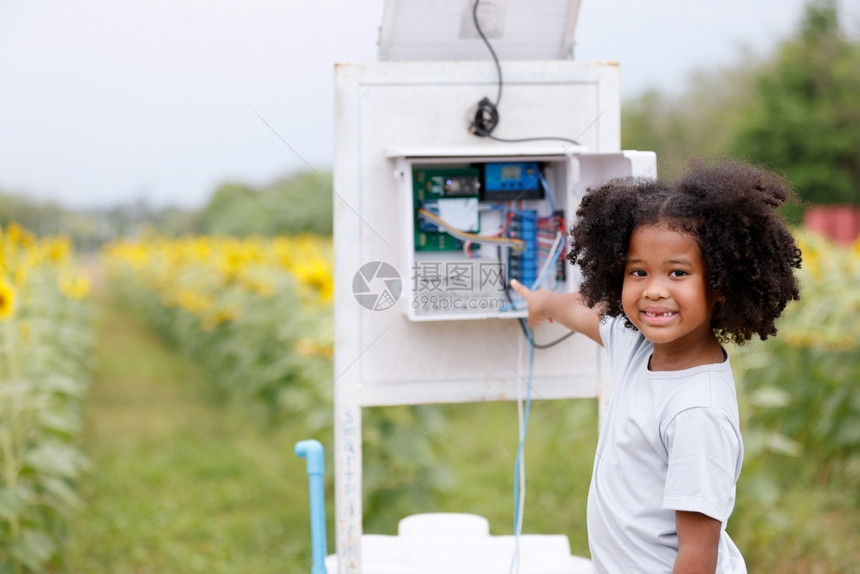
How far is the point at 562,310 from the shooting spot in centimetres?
220

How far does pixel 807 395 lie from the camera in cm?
461

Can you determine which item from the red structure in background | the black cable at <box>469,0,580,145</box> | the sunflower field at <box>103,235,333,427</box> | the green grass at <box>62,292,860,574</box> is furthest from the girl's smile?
the red structure in background

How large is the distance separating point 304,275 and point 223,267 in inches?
114

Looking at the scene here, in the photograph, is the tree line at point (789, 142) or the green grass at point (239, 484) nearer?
the green grass at point (239, 484)

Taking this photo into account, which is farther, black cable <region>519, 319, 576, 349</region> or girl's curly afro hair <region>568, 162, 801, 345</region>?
black cable <region>519, 319, 576, 349</region>

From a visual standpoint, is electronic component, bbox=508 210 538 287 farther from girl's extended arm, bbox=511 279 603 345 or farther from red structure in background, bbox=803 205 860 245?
red structure in background, bbox=803 205 860 245

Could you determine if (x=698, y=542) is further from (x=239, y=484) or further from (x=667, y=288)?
(x=239, y=484)

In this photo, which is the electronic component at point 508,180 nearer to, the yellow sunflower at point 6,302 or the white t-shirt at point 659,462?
the white t-shirt at point 659,462

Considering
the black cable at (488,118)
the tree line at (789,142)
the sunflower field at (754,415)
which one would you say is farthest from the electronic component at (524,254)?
the tree line at (789,142)

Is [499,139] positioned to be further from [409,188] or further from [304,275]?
[304,275]

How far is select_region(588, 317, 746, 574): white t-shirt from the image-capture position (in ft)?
5.30

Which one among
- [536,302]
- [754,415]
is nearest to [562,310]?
[536,302]

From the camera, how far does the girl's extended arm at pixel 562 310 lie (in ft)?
6.94

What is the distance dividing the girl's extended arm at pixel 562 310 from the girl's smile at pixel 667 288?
0.95ft
